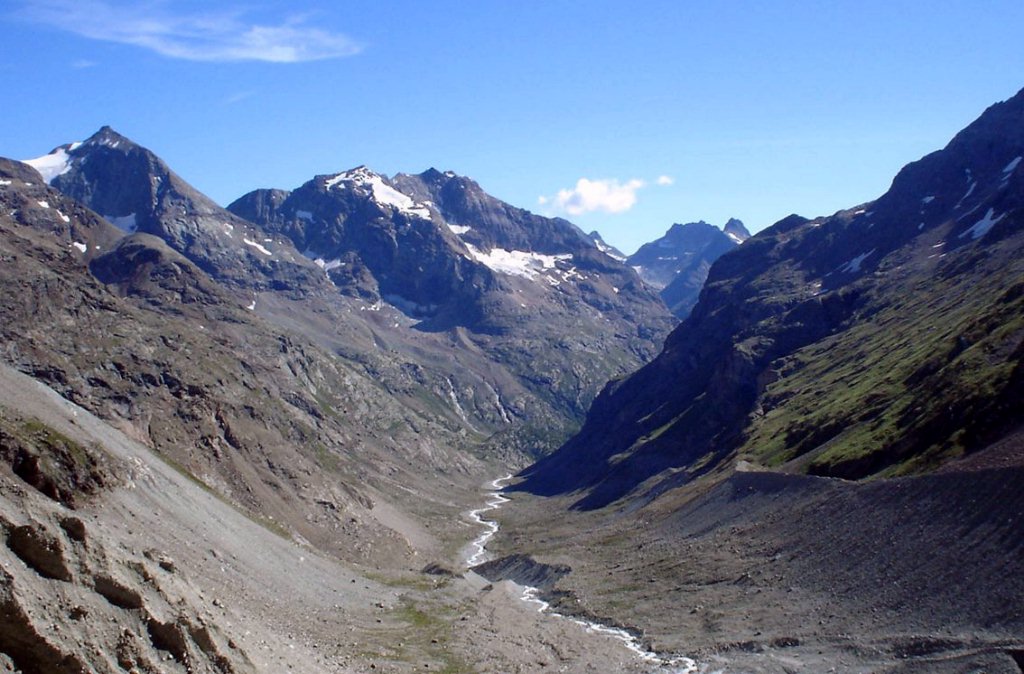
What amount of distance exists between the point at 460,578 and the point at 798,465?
50636 mm

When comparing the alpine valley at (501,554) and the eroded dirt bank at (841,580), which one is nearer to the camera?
the alpine valley at (501,554)

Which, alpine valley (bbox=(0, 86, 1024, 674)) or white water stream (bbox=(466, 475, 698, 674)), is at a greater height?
alpine valley (bbox=(0, 86, 1024, 674))

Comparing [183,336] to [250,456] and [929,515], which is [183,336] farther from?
[929,515]

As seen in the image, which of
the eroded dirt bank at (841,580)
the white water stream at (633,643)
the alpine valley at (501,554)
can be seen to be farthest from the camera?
the white water stream at (633,643)

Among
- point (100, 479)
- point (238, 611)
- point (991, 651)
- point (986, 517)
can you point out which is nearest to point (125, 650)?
point (238, 611)

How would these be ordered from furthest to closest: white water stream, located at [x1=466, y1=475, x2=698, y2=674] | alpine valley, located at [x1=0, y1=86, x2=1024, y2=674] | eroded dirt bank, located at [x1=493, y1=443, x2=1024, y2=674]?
1. white water stream, located at [x1=466, y1=475, x2=698, y2=674]
2. eroded dirt bank, located at [x1=493, y1=443, x2=1024, y2=674]
3. alpine valley, located at [x1=0, y1=86, x2=1024, y2=674]

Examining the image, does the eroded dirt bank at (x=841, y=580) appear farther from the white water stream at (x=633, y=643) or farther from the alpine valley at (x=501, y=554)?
the white water stream at (x=633, y=643)

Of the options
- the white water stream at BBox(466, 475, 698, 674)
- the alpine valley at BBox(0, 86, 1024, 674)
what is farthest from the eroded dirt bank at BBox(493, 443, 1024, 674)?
the white water stream at BBox(466, 475, 698, 674)

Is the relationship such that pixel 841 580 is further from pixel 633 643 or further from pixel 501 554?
pixel 501 554

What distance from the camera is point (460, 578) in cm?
12550

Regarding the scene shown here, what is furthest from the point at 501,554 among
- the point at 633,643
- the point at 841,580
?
the point at 841,580

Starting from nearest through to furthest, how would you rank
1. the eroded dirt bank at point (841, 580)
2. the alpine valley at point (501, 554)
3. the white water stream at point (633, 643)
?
1. the alpine valley at point (501, 554)
2. the eroded dirt bank at point (841, 580)
3. the white water stream at point (633, 643)

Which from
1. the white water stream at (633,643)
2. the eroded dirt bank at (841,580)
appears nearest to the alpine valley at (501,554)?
the eroded dirt bank at (841,580)

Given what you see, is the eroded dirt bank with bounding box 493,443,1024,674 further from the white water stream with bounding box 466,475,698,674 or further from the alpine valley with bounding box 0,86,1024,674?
the white water stream with bounding box 466,475,698,674
